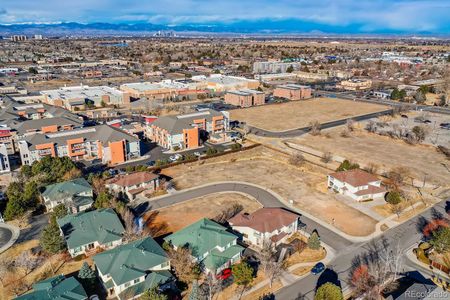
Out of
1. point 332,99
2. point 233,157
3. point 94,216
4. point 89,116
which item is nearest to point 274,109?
point 332,99

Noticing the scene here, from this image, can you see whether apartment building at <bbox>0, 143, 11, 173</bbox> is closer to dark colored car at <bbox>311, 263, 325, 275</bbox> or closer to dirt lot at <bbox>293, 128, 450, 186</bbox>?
dark colored car at <bbox>311, 263, 325, 275</bbox>

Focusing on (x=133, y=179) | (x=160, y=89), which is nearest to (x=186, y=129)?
(x=133, y=179)

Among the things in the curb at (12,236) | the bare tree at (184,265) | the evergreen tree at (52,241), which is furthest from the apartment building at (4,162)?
the bare tree at (184,265)

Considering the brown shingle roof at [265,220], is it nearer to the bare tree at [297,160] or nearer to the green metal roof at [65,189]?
the bare tree at [297,160]

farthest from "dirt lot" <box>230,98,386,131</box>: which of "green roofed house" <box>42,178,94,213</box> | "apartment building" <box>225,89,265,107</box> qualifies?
"green roofed house" <box>42,178,94,213</box>

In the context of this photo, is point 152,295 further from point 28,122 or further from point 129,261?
point 28,122

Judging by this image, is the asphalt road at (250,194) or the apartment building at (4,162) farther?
the apartment building at (4,162)

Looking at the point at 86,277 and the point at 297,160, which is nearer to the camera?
the point at 86,277
